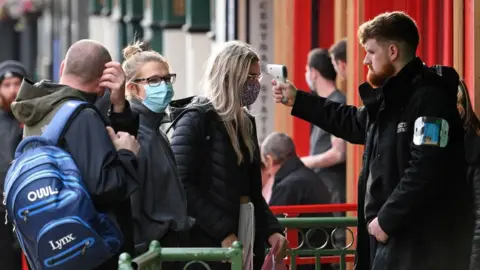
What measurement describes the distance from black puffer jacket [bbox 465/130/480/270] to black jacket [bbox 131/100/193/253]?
1292mm

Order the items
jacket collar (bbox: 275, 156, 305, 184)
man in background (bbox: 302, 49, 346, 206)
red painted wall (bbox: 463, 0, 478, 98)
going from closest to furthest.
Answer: red painted wall (bbox: 463, 0, 478, 98) < jacket collar (bbox: 275, 156, 305, 184) < man in background (bbox: 302, 49, 346, 206)

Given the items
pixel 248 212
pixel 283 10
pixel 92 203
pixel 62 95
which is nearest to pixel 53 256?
pixel 92 203

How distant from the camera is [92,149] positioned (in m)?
6.63

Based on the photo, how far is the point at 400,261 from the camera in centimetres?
729

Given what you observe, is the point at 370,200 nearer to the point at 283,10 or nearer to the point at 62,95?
the point at 62,95

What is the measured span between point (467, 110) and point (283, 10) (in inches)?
290

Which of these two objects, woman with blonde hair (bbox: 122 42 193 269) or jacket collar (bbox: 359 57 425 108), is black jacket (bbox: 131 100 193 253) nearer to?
woman with blonde hair (bbox: 122 42 193 269)

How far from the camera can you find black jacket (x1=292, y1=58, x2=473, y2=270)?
7191mm

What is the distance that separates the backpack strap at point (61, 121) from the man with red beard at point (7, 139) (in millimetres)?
3857

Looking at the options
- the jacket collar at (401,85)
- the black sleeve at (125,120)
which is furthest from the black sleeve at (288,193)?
the black sleeve at (125,120)

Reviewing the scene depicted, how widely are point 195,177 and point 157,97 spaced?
0.42 metres

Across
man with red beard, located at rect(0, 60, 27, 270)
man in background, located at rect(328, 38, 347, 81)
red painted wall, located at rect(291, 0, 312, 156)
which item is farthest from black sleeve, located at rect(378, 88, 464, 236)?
red painted wall, located at rect(291, 0, 312, 156)

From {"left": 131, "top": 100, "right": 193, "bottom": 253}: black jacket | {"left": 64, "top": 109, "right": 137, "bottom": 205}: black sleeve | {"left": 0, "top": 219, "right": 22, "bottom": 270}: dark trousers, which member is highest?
{"left": 64, "top": 109, "right": 137, "bottom": 205}: black sleeve

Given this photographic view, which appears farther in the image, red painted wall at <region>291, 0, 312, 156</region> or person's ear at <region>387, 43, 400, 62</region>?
red painted wall at <region>291, 0, 312, 156</region>
